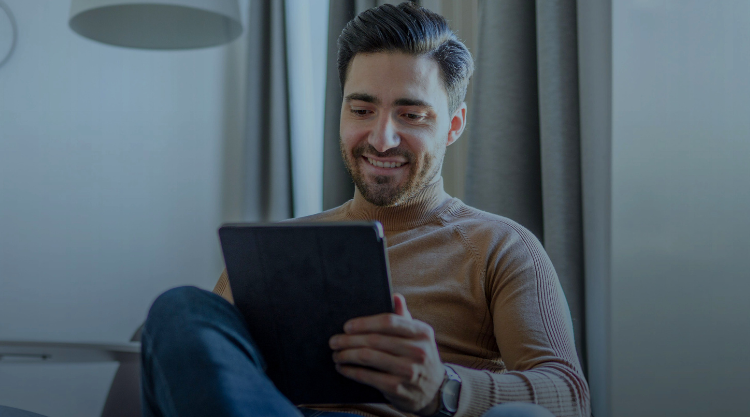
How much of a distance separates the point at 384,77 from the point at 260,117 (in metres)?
1.09

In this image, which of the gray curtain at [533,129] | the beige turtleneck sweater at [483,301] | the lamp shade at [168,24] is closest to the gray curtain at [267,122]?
the lamp shade at [168,24]

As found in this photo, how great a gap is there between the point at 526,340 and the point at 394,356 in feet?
0.88

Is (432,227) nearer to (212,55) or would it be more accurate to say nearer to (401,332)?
(401,332)

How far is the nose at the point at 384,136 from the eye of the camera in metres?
1.05

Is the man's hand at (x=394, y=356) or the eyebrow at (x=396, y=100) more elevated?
the eyebrow at (x=396, y=100)

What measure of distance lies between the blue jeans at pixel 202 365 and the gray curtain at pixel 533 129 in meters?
0.70

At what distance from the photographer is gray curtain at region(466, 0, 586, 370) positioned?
1.26 m

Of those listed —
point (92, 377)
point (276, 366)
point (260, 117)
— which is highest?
point (260, 117)

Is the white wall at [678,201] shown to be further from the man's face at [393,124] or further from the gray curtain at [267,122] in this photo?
the gray curtain at [267,122]

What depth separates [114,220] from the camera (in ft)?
6.97

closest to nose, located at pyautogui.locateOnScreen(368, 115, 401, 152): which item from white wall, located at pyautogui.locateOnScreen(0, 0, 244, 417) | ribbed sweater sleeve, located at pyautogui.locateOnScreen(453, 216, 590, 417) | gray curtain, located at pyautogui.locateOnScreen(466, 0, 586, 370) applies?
ribbed sweater sleeve, located at pyautogui.locateOnScreen(453, 216, 590, 417)

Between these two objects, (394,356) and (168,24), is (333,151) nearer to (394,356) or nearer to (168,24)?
(168,24)

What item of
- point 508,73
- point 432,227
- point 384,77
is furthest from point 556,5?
point 432,227

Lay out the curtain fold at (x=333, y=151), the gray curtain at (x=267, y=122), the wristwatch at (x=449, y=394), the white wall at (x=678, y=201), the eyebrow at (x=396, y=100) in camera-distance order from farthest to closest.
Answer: the gray curtain at (x=267, y=122) < the curtain fold at (x=333, y=151) < the white wall at (x=678, y=201) < the eyebrow at (x=396, y=100) < the wristwatch at (x=449, y=394)
